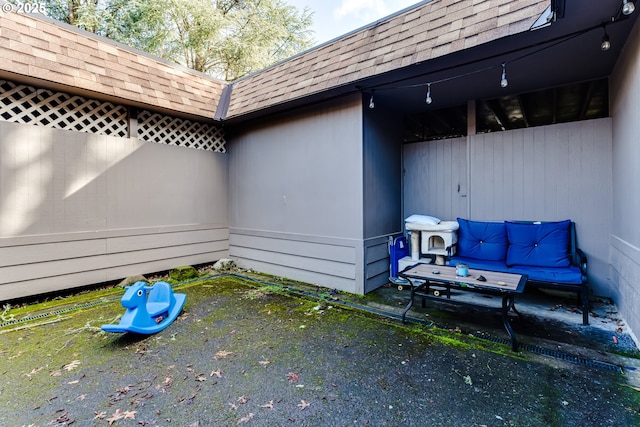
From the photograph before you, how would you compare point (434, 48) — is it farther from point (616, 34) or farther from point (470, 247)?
point (470, 247)

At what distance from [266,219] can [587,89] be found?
16.2ft

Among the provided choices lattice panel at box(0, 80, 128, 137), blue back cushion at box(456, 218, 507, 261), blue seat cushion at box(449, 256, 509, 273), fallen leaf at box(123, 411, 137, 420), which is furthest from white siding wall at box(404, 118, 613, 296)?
lattice panel at box(0, 80, 128, 137)

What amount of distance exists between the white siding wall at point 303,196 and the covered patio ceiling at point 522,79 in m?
0.93

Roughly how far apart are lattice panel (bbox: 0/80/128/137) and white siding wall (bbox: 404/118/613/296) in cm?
479

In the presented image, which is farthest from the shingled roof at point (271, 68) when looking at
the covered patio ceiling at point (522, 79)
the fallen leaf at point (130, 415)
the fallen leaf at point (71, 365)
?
the fallen leaf at point (130, 415)

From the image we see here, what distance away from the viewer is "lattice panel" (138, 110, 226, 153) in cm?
501

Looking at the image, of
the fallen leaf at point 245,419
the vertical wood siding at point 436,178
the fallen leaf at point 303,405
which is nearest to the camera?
the fallen leaf at point 245,419

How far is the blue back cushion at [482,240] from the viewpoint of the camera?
4039 millimetres

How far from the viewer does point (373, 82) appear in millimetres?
3801

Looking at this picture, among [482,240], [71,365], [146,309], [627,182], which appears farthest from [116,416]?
[627,182]

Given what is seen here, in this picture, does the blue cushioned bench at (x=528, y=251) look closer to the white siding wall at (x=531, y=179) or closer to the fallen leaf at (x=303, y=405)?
the white siding wall at (x=531, y=179)

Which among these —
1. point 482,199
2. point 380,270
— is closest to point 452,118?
A: point 482,199

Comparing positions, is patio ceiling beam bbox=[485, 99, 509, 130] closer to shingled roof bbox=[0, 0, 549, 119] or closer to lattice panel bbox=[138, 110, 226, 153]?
shingled roof bbox=[0, 0, 549, 119]

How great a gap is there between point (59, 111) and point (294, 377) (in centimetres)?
471
